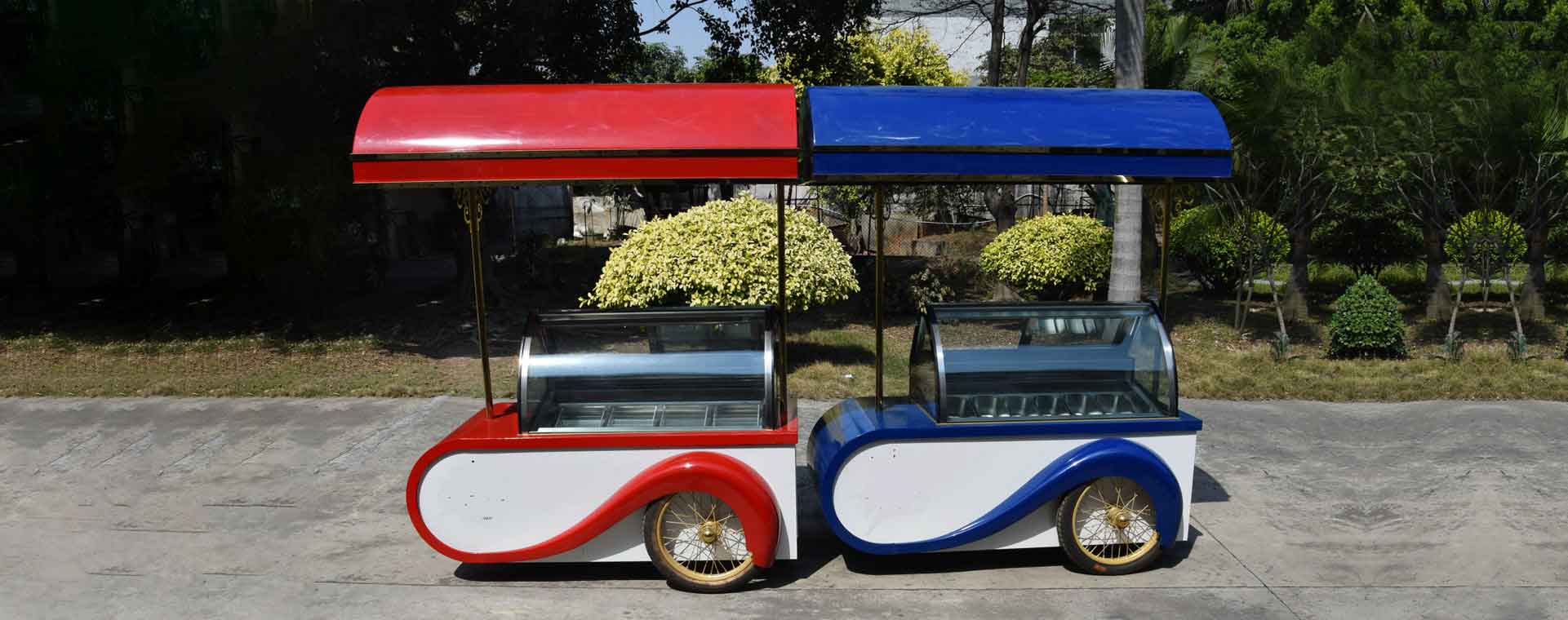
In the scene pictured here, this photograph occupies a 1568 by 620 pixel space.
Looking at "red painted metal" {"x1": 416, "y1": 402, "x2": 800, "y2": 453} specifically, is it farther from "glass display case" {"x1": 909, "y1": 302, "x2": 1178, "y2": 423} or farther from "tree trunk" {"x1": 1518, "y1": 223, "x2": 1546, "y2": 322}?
"tree trunk" {"x1": 1518, "y1": 223, "x2": 1546, "y2": 322}

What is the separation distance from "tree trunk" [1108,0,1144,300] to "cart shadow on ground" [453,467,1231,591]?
16.6 feet

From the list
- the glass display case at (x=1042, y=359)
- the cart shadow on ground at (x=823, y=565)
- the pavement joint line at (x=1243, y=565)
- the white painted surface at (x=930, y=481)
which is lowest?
the pavement joint line at (x=1243, y=565)

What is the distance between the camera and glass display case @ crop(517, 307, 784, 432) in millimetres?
5426

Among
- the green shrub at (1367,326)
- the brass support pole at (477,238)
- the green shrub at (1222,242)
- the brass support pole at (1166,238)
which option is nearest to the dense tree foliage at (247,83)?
the green shrub at (1222,242)

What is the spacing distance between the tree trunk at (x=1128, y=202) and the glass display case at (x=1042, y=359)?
15.8ft

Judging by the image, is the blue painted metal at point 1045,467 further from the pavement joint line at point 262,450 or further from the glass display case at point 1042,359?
the pavement joint line at point 262,450

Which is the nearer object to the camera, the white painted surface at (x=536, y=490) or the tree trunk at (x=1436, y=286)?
the white painted surface at (x=536, y=490)

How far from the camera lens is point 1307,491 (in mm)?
6754

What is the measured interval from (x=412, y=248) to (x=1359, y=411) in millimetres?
20731

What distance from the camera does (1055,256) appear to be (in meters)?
13.0

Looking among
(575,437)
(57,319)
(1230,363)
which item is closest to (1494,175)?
(1230,363)

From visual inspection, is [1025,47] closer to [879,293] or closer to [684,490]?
[879,293]

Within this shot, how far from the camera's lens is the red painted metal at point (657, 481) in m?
5.04

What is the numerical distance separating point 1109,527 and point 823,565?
1432 millimetres
